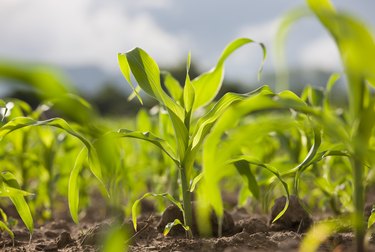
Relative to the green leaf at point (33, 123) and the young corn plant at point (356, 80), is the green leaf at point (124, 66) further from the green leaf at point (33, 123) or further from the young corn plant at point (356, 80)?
the young corn plant at point (356, 80)

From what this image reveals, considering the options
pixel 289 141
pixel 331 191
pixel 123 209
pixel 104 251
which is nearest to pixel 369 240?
pixel 331 191

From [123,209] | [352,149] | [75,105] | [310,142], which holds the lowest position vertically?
[123,209]

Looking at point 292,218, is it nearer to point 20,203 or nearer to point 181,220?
point 181,220

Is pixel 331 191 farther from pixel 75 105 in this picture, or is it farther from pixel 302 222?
pixel 75 105

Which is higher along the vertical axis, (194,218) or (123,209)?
(194,218)

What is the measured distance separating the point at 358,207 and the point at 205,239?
2.03ft

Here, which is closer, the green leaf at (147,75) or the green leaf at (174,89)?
the green leaf at (147,75)

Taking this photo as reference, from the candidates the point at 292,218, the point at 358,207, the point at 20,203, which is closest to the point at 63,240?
the point at 20,203

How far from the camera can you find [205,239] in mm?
1738

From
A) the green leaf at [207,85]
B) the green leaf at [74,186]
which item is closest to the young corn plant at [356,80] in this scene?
the green leaf at [207,85]

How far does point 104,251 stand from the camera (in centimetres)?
112

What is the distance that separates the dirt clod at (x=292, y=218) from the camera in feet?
6.62

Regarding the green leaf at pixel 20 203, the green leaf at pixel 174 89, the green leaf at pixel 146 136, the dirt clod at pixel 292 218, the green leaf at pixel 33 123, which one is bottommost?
the dirt clod at pixel 292 218

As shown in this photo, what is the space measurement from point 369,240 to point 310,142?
0.82 meters
